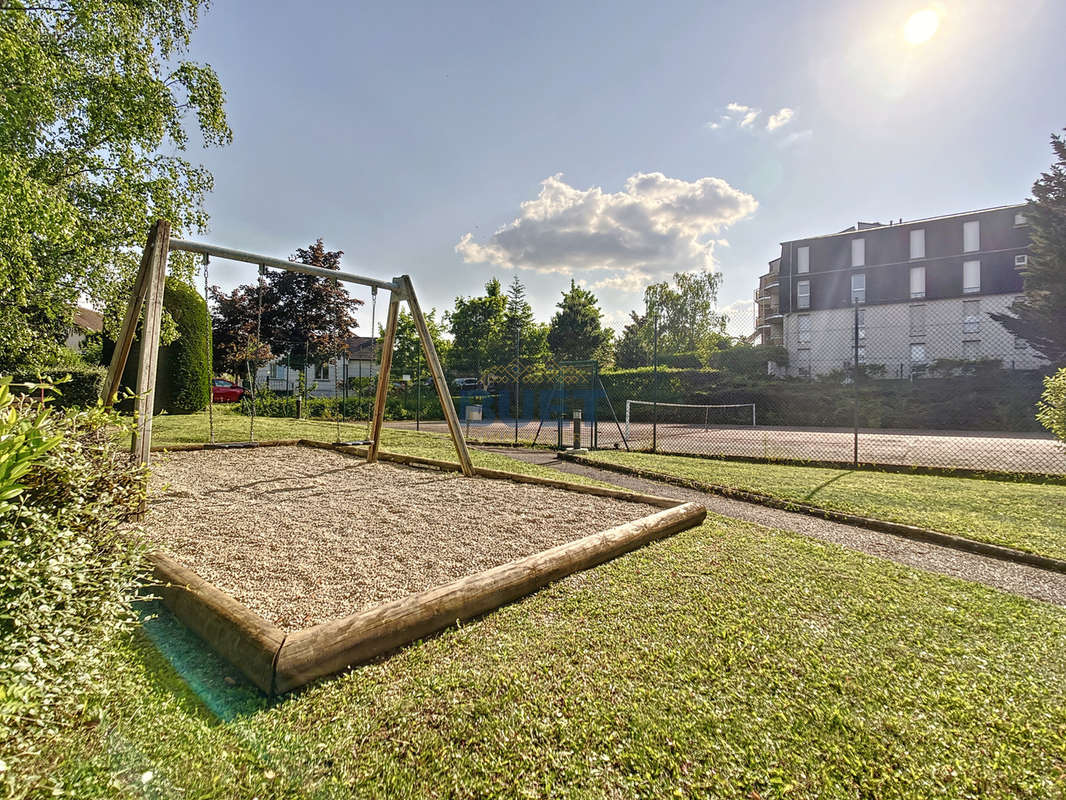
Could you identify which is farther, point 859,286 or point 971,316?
point 859,286

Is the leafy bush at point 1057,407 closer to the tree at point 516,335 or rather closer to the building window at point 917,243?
the tree at point 516,335

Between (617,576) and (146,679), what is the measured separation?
2.15 metres

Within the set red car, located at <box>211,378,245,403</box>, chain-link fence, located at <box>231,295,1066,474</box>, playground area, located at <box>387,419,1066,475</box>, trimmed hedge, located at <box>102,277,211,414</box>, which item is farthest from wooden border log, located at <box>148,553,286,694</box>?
red car, located at <box>211,378,245,403</box>

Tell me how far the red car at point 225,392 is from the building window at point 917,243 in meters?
42.2

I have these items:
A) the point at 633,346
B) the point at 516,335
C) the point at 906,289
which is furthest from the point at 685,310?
the point at 516,335

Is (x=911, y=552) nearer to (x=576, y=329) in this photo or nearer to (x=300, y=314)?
(x=300, y=314)

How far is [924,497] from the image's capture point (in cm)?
565

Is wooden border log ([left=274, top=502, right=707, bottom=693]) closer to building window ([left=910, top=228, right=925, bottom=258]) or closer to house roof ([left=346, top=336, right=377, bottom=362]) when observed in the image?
house roof ([left=346, top=336, right=377, bottom=362])

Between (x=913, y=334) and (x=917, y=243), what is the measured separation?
7249 mm

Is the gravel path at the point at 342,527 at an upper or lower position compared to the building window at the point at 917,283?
lower

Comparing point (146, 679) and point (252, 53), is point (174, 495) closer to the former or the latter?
point (146, 679)

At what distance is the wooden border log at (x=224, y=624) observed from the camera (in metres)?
1.75

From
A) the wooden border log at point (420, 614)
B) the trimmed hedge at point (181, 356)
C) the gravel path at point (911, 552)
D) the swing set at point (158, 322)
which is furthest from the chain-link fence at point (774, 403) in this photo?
the wooden border log at point (420, 614)

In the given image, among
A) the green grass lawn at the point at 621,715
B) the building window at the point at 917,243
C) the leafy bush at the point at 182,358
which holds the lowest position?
the green grass lawn at the point at 621,715
